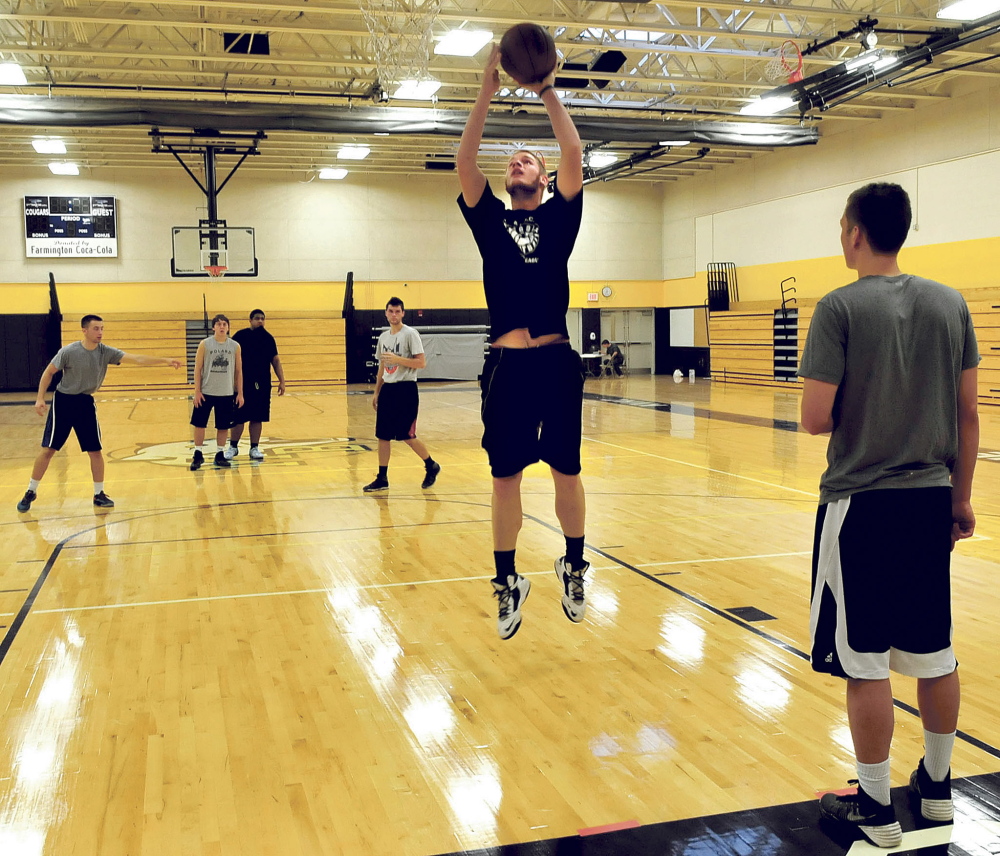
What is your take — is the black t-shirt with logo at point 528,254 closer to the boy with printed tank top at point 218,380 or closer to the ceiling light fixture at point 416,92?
the boy with printed tank top at point 218,380

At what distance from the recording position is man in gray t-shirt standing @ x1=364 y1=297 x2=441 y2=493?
320 inches

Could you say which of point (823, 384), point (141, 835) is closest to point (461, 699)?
point (141, 835)

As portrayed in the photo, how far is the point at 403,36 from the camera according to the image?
9.07 metres

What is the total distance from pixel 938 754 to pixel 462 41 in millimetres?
12351

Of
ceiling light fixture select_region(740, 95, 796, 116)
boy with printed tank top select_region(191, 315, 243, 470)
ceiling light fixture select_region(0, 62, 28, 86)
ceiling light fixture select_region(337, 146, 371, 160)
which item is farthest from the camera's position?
ceiling light fixture select_region(337, 146, 371, 160)

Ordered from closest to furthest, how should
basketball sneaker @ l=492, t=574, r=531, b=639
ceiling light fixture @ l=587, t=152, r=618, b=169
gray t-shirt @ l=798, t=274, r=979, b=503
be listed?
gray t-shirt @ l=798, t=274, r=979, b=503, basketball sneaker @ l=492, t=574, r=531, b=639, ceiling light fixture @ l=587, t=152, r=618, b=169

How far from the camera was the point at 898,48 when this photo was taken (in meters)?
15.1

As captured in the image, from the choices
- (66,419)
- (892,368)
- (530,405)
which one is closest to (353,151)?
(66,419)

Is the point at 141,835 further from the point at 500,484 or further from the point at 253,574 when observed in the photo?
the point at 253,574

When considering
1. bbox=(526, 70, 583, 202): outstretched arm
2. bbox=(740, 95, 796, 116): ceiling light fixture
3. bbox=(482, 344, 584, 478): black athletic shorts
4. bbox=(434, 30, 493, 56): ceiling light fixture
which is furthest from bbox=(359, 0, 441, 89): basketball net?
bbox=(740, 95, 796, 116): ceiling light fixture

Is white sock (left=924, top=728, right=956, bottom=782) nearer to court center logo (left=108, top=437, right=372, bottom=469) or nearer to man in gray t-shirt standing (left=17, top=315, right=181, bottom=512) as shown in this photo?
man in gray t-shirt standing (left=17, top=315, right=181, bottom=512)

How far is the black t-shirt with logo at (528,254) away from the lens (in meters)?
3.61

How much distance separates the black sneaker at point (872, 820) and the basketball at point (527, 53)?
2.50 metres

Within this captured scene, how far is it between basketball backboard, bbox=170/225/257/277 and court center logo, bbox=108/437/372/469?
316 inches
